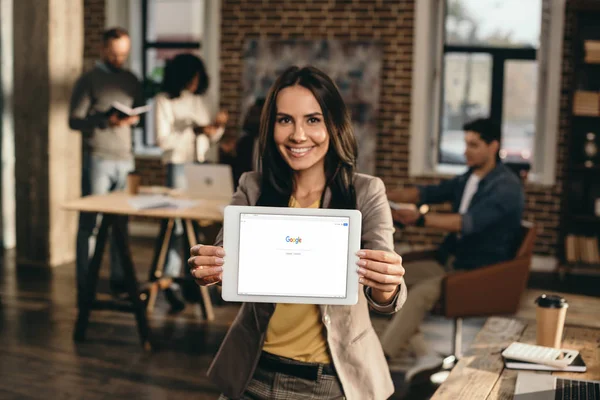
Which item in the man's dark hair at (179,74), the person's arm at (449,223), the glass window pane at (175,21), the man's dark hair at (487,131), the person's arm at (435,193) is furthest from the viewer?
the glass window pane at (175,21)

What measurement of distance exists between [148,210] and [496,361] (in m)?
2.83

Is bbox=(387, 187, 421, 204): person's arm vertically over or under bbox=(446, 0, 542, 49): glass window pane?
under

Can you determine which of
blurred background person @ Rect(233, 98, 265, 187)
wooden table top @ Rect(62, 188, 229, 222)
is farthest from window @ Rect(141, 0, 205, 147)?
wooden table top @ Rect(62, 188, 229, 222)

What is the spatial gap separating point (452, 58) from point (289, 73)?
566 cm

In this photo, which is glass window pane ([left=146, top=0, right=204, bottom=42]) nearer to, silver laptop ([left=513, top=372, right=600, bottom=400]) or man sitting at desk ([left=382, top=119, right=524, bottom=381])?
man sitting at desk ([left=382, top=119, right=524, bottom=381])

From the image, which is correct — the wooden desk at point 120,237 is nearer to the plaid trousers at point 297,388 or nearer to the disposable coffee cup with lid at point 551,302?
the disposable coffee cup with lid at point 551,302

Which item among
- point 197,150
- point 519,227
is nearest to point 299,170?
point 519,227

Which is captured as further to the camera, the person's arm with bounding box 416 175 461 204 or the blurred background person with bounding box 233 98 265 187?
the blurred background person with bounding box 233 98 265 187

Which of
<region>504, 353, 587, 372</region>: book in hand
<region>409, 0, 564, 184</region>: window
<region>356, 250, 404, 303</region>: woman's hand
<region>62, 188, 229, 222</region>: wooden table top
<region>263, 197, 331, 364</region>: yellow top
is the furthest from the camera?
<region>409, 0, 564, 184</region>: window

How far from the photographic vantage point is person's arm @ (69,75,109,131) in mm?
5559

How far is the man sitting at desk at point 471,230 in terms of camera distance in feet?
14.0

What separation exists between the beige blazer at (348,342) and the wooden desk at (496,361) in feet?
0.60

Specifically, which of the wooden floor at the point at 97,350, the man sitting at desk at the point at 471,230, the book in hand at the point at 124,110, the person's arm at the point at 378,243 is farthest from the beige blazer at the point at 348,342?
the book in hand at the point at 124,110

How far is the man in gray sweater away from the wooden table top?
0.69 metres
